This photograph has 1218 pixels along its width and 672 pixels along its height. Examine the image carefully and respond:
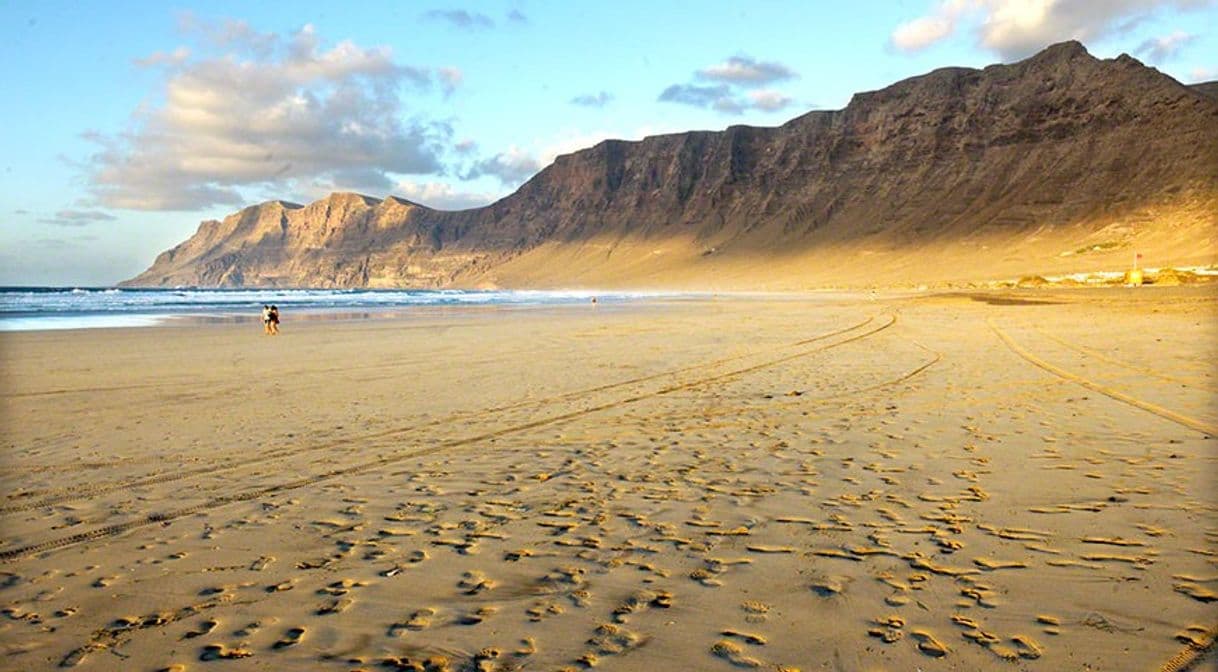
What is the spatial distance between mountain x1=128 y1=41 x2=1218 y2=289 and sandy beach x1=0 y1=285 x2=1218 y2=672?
78.5m

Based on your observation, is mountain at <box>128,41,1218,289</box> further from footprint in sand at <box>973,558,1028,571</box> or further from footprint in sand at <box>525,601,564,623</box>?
footprint in sand at <box>525,601,564,623</box>

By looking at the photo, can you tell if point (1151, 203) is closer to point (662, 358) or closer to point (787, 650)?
point (662, 358)

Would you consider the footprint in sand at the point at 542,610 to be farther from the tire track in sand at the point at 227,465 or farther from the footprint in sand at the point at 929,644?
the tire track in sand at the point at 227,465

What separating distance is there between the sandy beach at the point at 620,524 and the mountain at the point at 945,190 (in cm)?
7845

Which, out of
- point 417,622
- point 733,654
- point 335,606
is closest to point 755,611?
point 733,654

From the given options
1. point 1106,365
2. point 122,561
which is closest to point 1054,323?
point 1106,365

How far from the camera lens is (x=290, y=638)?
384 cm

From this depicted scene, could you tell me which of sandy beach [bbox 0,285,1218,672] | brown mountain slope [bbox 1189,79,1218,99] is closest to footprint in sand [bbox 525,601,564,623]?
sandy beach [bbox 0,285,1218,672]

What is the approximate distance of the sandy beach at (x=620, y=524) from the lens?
12.3 feet

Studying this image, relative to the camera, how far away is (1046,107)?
399ft

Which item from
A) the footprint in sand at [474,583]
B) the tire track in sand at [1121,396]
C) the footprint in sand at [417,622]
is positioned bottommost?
the footprint in sand at [474,583]

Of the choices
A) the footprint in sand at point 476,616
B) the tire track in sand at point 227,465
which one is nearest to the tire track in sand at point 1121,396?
the tire track in sand at point 227,465

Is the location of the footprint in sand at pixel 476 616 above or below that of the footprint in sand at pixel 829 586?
above

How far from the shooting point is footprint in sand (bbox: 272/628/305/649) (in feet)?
12.4
